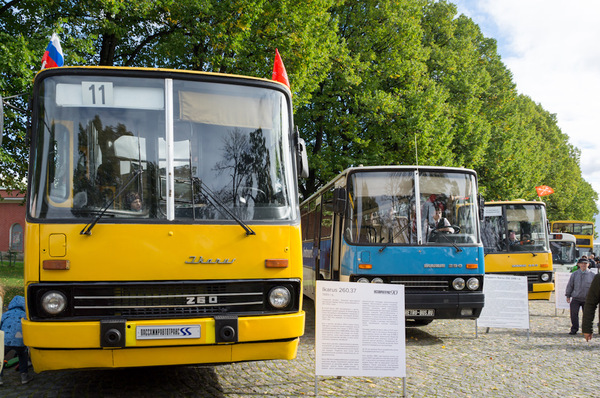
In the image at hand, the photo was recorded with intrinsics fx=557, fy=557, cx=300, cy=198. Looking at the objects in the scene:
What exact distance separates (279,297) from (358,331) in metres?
1.37

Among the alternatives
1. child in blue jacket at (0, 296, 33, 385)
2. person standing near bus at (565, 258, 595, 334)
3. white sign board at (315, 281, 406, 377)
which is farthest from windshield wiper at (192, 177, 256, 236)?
person standing near bus at (565, 258, 595, 334)

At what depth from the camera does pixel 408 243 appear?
959cm

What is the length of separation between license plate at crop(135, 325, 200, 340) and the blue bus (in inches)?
198

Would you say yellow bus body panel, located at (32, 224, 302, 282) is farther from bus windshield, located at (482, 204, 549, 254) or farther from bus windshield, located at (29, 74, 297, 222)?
bus windshield, located at (482, 204, 549, 254)

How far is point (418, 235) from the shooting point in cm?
962

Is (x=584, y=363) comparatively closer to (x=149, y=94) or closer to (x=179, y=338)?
(x=179, y=338)

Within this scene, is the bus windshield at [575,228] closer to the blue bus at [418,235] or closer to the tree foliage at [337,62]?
the tree foliage at [337,62]

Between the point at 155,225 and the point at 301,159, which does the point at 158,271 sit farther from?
the point at 301,159

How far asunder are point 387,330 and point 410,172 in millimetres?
4301

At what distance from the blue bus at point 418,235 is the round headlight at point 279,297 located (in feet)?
14.5

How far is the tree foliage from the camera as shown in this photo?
47.2 ft

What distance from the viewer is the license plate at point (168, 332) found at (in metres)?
4.79

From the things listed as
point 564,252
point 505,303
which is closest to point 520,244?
point 505,303

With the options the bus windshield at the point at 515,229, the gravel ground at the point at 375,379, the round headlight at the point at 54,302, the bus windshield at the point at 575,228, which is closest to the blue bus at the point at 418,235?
the gravel ground at the point at 375,379
